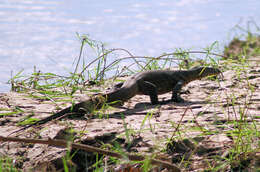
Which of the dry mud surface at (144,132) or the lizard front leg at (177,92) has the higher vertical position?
the lizard front leg at (177,92)

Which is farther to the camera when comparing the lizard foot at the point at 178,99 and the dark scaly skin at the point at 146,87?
the lizard foot at the point at 178,99

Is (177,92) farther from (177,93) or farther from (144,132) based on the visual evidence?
(144,132)

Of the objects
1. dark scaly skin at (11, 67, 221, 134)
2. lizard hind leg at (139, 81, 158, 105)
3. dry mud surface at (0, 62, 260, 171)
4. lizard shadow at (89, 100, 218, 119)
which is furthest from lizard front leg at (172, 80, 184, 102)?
dry mud surface at (0, 62, 260, 171)

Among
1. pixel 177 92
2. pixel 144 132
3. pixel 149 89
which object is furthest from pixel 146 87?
pixel 144 132

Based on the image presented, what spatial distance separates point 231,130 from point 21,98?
3.22 m

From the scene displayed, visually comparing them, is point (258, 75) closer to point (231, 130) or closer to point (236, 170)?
point (231, 130)

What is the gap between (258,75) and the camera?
20.2 ft

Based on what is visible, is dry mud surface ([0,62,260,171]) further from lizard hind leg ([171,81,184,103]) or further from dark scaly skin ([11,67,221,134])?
lizard hind leg ([171,81,184,103])

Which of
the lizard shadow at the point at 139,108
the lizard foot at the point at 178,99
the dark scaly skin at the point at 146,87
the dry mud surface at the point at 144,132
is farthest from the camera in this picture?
the lizard foot at the point at 178,99

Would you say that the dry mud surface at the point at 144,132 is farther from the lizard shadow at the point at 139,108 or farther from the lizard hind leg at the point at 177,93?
the lizard hind leg at the point at 177,93

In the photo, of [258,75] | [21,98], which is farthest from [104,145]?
[258,75]

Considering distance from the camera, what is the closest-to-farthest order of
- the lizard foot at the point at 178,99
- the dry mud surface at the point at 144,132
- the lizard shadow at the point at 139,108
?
the dry mud surface at the point at 144,132 → the lizard shadow at the point at 139,108 → the lizard foot at the point at 178,99

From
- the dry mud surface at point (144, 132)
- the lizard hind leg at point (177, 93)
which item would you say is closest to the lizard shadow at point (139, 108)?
the dry mud surface at point (144, 132)

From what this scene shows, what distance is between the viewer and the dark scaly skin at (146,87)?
14.1 feet
